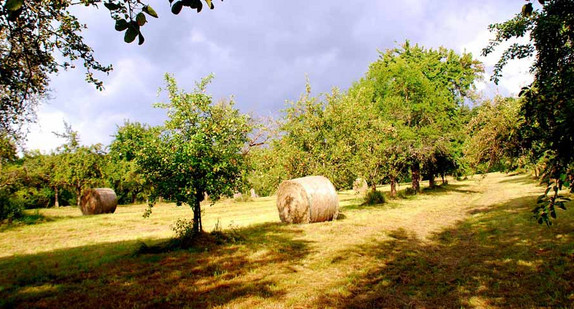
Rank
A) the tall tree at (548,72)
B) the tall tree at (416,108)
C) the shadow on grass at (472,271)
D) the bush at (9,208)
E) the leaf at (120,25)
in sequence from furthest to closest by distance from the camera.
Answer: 1. the tall tree at (416,108)
2. the bush at (9,208)
3. the shadow on grass at (472,271)
4. the tall tree at (548,72)
5. the leaf at (120,25)

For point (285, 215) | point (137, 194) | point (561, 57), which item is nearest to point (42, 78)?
point (285, 215)

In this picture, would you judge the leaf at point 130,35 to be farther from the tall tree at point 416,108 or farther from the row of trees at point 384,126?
the tall tree at point 416,108

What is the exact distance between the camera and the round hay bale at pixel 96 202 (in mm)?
28156

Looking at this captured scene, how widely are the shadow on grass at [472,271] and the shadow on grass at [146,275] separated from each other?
2155 mm

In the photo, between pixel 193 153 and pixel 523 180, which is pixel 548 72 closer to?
pixel 193 153

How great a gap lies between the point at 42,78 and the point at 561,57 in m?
15.5

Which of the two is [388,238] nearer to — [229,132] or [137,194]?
[229,132]

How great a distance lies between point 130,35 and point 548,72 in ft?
37.4

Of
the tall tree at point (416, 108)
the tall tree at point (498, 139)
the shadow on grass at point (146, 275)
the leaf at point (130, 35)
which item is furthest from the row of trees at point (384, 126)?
the leaf at point (130, 35)

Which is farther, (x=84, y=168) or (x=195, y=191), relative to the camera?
(x=84, y=168)

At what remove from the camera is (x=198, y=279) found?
7.52 meters

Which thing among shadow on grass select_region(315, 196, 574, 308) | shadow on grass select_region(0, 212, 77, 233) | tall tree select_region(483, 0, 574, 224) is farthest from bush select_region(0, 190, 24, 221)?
tall tree select_region(483, 0, 574, 224)

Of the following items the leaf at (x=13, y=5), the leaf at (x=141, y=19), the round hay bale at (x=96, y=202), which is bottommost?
the round hay bale at (x=96, y=202)

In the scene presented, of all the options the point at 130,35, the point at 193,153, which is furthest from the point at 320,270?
the point at 130,35
